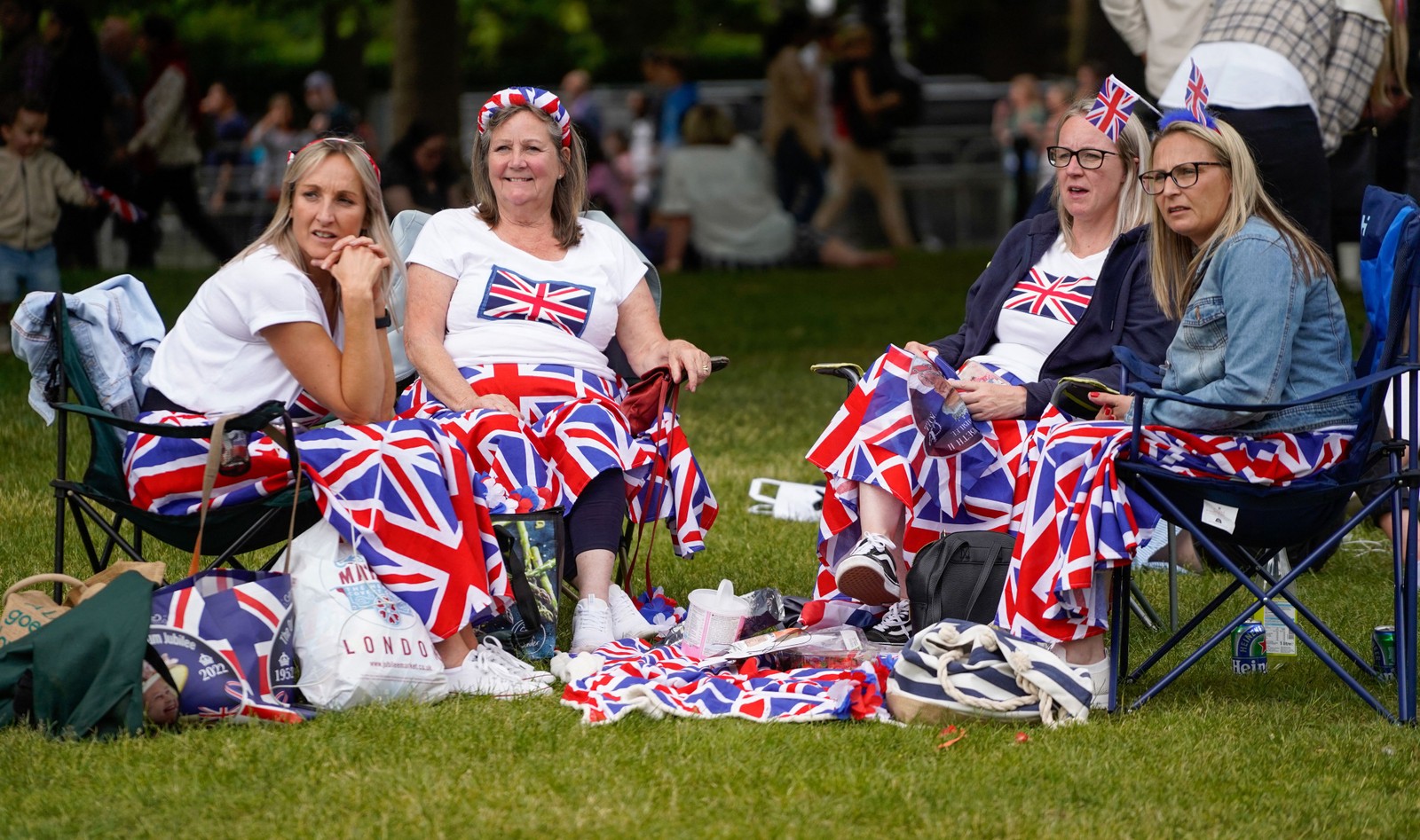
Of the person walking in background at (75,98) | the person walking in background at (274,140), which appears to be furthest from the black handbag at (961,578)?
the person walking in background at (274,140)

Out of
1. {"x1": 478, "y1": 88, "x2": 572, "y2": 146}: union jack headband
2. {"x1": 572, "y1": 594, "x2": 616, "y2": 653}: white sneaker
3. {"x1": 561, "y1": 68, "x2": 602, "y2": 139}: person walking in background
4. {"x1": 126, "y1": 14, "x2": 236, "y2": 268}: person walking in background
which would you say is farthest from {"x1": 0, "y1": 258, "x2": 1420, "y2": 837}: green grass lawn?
{"x1": 561, "y1": 68, "x2": 602, "y2": 139}: person walking in background

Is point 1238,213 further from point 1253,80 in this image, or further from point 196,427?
point 1253,80

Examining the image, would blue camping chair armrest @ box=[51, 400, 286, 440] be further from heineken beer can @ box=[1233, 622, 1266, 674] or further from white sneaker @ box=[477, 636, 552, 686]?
heineken beer can @ box=[1233, 622, 1266, 674]

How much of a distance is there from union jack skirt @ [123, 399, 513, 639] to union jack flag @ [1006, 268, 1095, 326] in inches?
67.3

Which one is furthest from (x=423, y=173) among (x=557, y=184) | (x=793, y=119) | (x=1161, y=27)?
(x=557, y=184)

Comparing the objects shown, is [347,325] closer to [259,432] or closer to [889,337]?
[259,432]

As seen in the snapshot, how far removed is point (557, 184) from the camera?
16.3 feet

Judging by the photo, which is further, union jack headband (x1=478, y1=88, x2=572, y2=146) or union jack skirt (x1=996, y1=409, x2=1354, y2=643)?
union jack headband (x1=478, y1=88, x2=572, y2=146)

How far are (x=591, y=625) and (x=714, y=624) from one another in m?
0.32

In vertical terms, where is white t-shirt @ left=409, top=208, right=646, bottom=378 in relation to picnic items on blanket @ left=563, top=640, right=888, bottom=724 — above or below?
above

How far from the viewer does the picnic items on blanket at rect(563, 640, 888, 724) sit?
12.6 ft

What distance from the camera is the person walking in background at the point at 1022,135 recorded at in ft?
57.1

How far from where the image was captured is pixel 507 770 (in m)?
3.41

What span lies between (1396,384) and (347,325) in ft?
7.86
